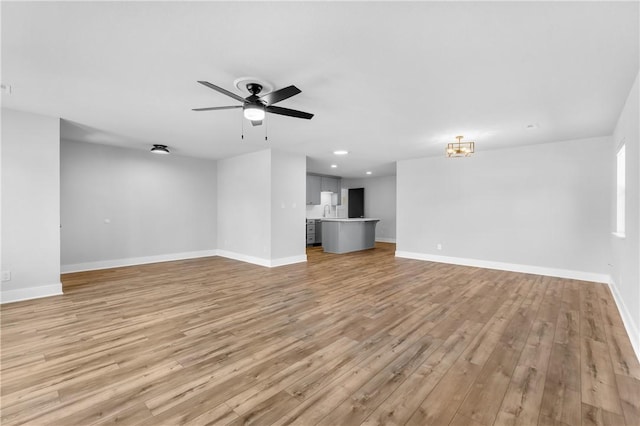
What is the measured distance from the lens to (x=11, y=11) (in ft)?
5.82

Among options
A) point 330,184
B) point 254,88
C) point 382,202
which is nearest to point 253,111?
point 254,88

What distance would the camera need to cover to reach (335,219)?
7801mm

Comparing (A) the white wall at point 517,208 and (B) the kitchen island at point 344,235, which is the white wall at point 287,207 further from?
(A) the white wall at point 517,208

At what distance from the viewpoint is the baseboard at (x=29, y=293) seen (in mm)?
3580

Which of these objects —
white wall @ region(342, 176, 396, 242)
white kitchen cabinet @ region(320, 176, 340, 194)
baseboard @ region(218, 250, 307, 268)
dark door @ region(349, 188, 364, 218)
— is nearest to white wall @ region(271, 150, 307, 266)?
baseboard @ region(218, 250, 307, 268)

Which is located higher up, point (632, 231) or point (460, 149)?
point (460, 149)

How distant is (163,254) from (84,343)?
4.30m

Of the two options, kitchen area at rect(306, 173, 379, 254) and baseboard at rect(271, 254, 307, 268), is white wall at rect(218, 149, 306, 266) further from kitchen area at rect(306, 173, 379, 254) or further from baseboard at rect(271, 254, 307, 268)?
kitchen area at rect(306, 173, 379, 254)

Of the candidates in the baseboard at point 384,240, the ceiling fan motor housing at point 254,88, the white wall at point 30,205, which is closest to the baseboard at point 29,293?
the white wall at point 30,205

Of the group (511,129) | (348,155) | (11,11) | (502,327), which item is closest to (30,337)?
(11,11)

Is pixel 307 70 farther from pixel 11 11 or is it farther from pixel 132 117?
pixel 132 117

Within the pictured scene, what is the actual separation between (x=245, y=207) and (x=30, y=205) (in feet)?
11.5

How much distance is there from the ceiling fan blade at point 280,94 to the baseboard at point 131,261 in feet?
17.5

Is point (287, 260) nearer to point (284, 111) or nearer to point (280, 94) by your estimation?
point (284, 111)
